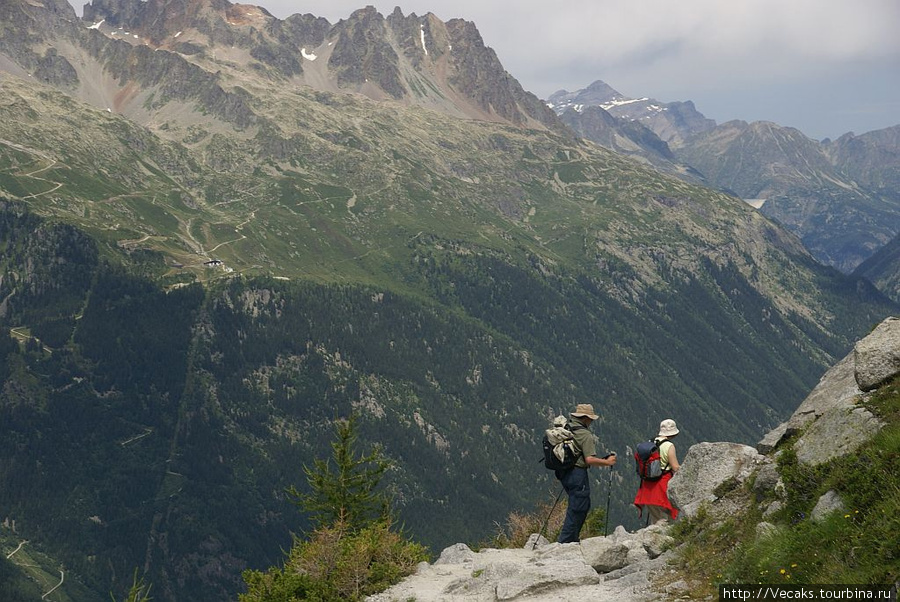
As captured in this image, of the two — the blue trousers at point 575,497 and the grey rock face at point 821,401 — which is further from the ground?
the grey rock face at point 821,401

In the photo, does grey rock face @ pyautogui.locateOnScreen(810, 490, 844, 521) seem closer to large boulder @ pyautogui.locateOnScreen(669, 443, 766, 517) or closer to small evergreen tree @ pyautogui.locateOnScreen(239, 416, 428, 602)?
large boulder @ pyautogui.locateOnScreen(669, 443, 766, 517)

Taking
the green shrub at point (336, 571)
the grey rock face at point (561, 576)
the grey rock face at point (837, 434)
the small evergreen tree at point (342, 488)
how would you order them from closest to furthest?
1. the grey rock face at point (837, 434)
2. the grey rock face at point (561, 576)
3. the green shrub at point (336, 571)
4. the small evergreen tree at point (342, 488)

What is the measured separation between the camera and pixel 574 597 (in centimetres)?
2022

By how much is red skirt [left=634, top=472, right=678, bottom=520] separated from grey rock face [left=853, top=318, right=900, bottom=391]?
793 cm

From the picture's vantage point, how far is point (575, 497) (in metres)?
25.2

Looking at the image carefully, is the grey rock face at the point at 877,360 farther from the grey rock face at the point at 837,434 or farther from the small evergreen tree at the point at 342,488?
the small evergreen tree at the point at 342,488

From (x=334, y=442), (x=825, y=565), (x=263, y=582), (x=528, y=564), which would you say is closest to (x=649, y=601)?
(x=825, y=565)

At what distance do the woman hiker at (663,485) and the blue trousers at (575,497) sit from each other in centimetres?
178

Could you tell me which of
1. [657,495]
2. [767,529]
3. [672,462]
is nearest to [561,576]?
[657,495]

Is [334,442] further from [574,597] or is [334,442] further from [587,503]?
[574,597]

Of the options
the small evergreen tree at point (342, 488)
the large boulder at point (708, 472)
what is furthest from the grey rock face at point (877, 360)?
the small evergreen tree at point (342, 488)

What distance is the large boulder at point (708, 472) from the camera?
23000mm

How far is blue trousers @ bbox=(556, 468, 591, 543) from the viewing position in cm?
2455

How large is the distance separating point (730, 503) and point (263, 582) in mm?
14574
